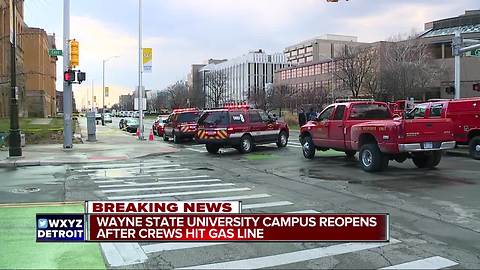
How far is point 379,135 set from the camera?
14.2 meters

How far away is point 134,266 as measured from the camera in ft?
19.4

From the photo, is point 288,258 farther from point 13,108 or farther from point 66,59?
point 66,59

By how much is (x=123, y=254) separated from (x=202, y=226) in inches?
82.9

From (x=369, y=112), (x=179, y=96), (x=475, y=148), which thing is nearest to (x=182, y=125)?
(x=369, y=112)

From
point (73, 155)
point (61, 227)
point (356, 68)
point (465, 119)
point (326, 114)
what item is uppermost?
point (356, 68)

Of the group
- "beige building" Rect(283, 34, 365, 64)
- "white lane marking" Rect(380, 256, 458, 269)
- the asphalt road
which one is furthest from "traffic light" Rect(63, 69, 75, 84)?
"beige building" Rect(283, 34, 365, 64)

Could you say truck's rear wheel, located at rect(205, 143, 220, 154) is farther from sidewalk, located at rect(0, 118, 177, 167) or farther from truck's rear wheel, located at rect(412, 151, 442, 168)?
truck's rear wheel, located at rect(412, 151, 442, 168)

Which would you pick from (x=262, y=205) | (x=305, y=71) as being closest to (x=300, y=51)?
(x=305, y=71)

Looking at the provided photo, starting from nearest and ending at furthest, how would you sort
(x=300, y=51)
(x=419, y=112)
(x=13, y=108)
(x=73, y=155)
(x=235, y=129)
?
(x=13, y=108), (x=419, y=112), (x=73, y=155), (x=235, y=129), (x=300, y=51)

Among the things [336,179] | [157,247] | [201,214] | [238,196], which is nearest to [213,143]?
[336,179]

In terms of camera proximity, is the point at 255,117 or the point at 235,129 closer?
the point at 235,129

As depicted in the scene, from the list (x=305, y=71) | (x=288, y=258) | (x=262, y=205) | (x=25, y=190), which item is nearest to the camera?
(x=288, y=258)

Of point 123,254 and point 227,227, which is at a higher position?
point 227,227

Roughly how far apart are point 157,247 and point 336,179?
7.43 metres
